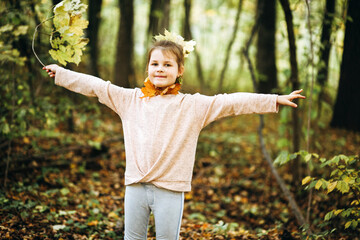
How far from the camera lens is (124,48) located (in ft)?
30.7

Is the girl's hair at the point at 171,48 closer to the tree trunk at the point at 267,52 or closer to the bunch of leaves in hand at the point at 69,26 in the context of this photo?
the bunch of leaves in hand at the point at 69,26

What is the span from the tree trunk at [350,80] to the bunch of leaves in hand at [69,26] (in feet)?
13.5

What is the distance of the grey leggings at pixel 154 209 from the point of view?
2.27 meters

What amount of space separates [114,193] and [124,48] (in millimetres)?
5528

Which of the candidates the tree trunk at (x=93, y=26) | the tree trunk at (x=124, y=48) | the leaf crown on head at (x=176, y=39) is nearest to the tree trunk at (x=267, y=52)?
the tree trunk at (x=124, y=48)

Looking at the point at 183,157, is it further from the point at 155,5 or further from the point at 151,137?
the point at 155,5

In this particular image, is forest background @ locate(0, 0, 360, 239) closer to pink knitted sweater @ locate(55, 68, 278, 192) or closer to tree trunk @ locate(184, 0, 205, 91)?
pink knitted sweater @ locate(55, 68, 278, 192)

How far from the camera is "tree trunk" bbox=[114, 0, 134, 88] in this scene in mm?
9008

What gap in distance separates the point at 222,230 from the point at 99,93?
2.11m

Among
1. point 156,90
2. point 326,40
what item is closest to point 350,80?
point 326,40

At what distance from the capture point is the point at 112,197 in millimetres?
4664

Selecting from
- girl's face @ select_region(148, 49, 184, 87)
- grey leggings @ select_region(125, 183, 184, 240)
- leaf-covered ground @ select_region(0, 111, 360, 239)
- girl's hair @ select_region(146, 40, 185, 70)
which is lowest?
leaf-covered ground @ select_region(0, 111, 360, 239)

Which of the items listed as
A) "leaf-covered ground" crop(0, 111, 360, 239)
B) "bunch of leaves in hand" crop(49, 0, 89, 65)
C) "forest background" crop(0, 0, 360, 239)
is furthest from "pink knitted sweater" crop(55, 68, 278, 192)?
"leaf-covered ground" crop(0, 111, 360, 239)

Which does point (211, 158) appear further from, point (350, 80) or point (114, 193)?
point (350, 80)
